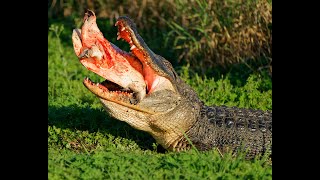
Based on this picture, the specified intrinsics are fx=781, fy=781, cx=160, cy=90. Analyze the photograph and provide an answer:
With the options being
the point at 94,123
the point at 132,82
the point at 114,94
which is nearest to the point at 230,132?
the point at 132,82

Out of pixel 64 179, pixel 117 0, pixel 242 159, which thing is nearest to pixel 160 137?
pixel 242 159

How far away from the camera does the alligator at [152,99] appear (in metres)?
6.06

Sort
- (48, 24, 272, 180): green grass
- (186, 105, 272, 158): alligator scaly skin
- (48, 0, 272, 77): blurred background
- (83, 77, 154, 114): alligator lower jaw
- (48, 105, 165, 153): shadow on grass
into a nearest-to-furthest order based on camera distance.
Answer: (48, 24, 272, 180): green grass → (83, 77, 154, 114): alligator lower jaw → (186, 105, 272, 158): alligator scaly skin → (48, 105, 165, 153): shadow on grass → (48, 0, 272, 77): blurred background

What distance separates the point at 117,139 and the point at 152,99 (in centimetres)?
A: 82

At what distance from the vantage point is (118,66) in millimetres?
6141

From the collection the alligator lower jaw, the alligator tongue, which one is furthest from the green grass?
the alligator tongue

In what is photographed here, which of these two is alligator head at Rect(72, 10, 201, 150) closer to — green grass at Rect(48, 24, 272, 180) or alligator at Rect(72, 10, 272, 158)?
alligator at Rect(72, 10, 272, 158)

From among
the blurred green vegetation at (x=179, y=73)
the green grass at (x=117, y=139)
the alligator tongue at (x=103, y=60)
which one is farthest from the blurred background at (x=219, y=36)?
the alligator tongue at (x=103, y=60)

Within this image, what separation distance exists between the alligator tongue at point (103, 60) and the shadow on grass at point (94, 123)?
0.79 meters

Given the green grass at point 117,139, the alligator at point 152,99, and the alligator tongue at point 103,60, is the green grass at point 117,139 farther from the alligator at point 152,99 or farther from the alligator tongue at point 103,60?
the alligator tongue at point 103,60

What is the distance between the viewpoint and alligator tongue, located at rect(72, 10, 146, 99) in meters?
6.11

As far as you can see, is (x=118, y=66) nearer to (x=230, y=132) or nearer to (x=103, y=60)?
(x=103, y=60)

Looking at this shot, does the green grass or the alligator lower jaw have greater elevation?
the alligator lower jaw
